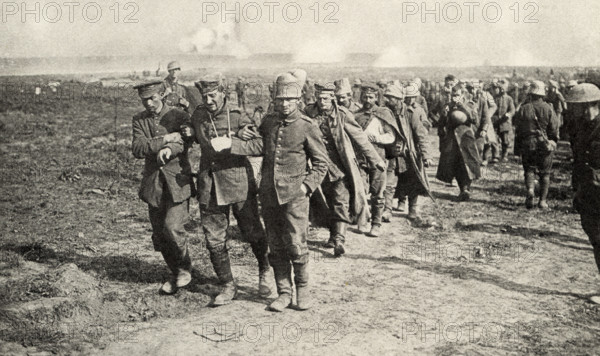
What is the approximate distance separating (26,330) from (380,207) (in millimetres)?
5067

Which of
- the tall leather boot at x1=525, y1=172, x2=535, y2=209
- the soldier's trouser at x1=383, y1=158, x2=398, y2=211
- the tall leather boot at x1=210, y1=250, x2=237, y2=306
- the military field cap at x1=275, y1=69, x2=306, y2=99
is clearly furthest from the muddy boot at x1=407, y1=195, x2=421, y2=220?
the military field cap at x1=275, y1=69, x2=306, y2=99

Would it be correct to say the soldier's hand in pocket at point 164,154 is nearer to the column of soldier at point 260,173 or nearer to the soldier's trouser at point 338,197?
the column of soldier at point 260,173

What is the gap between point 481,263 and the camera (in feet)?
23.1

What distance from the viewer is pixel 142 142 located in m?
5.57

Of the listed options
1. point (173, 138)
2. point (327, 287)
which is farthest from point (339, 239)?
point (173, 138)

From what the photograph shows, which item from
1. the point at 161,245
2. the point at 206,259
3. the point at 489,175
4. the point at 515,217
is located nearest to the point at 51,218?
the point at 206,259

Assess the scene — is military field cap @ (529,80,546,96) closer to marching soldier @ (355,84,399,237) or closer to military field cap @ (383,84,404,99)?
military field cap @ (383,84,404,99)

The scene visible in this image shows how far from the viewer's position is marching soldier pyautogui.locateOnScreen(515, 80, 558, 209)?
9781mm

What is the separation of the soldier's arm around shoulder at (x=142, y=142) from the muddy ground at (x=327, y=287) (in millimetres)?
1461

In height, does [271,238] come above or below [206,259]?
above

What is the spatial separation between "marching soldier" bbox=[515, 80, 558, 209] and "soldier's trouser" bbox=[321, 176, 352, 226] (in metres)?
4.24

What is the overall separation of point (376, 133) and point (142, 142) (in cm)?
376

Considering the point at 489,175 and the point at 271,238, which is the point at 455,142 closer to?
the point at 489,175

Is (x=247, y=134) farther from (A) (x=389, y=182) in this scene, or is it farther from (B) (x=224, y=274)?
(A) (x=389, y=182)
